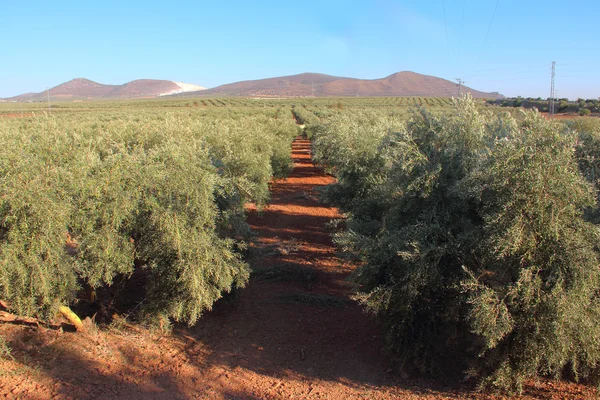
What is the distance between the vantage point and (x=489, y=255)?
20.2ft

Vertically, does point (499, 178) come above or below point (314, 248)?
above

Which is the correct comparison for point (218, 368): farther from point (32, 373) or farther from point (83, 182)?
point (83, 182)

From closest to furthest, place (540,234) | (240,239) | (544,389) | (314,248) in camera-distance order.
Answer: (540,234)
(544,389)
(240,239)
(314,248)

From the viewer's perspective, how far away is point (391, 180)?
327 inches

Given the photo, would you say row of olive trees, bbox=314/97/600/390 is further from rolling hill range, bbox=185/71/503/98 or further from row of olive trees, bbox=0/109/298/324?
rolling hill range, bbox=185/71/503/98

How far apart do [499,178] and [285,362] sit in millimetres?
4996

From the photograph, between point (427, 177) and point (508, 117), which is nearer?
point (427, 177)

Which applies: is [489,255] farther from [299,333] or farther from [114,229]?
[114,229]

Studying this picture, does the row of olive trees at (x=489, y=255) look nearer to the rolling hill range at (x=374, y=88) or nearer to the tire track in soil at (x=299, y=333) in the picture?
the tire track in soil at (x=299, y=333)

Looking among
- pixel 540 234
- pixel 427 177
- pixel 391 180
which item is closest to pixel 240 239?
pixel 391 180

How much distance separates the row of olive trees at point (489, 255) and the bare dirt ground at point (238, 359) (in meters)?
0.71

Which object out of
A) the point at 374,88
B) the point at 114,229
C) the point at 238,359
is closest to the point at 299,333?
the point at 238,359

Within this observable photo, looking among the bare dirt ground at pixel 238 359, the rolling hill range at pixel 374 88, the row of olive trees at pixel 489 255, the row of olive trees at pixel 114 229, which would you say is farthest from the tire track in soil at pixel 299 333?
the rolling hill range at pixel 374 88

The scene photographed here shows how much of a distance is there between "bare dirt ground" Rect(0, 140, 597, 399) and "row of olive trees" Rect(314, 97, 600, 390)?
0.71m
